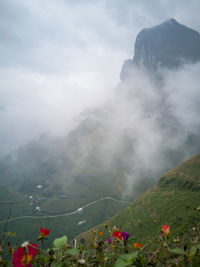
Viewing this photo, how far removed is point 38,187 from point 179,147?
168m

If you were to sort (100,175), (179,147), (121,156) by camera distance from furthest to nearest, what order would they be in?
(121,156) < (100,175) < (179,147)

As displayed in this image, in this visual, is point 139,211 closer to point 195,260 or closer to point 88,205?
point 195,260

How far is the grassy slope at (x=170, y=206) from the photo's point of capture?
2975cm

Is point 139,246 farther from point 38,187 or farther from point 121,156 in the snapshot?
point 38,187

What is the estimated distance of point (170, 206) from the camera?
3616 cm

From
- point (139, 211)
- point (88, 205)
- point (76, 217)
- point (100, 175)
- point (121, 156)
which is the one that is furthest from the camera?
point (121, 156)

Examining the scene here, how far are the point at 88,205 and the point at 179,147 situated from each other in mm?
109846

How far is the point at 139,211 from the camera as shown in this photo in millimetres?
41562

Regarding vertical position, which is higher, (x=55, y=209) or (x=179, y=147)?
(x=179, y=147)

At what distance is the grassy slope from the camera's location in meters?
29.8

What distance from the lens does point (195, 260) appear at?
175 centimetres

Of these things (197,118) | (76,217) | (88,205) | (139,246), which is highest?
(197,118)

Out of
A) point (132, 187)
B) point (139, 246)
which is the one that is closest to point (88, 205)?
point (132, 187)

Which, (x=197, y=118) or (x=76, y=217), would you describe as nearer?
(x=76, y=217)
